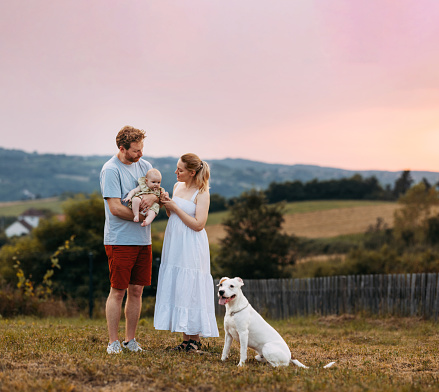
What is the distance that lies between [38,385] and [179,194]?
2727 millimetres

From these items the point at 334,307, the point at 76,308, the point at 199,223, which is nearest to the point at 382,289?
the point at 334,307

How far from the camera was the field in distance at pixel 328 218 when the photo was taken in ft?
157

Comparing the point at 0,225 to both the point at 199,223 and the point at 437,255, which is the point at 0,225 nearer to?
the point at 437,255

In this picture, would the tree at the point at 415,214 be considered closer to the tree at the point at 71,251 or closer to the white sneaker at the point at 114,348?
the tree at the point at 71,251

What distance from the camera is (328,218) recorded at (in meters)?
54.1

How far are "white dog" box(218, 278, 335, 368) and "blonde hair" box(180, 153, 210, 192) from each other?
122 centimetres

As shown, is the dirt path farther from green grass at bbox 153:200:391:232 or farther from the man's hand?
the man's hand

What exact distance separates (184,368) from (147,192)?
1905 millimetres

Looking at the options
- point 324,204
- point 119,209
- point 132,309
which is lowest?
point 324,204

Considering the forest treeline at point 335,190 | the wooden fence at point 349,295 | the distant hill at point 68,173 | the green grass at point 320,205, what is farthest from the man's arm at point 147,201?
the distant hill at point 68,173

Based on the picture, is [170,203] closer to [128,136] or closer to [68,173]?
[128,136]

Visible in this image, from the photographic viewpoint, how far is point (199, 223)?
6000 millimetres

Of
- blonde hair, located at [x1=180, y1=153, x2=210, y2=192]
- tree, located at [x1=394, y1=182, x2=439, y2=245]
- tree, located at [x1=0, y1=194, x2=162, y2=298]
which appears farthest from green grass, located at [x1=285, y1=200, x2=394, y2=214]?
blonde hair, located at [x1=180, y1=153, x2=210, y2=192]

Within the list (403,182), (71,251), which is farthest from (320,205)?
(71,251)
